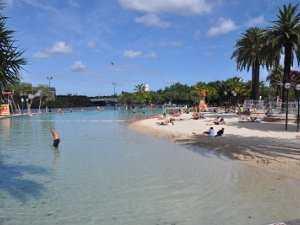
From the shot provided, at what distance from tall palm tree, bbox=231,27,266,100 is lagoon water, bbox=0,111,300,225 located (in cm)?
3424

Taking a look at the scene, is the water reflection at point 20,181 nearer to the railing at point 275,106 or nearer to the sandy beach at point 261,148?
the sandy beach at point 261,148

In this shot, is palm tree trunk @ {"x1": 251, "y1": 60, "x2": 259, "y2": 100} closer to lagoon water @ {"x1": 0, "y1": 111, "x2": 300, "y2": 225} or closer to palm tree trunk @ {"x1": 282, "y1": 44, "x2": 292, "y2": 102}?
palm tree trunk @ {"x1": 282, "y1": 44, "x2": 292, "y2": 102}

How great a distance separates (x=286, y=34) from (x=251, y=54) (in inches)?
555

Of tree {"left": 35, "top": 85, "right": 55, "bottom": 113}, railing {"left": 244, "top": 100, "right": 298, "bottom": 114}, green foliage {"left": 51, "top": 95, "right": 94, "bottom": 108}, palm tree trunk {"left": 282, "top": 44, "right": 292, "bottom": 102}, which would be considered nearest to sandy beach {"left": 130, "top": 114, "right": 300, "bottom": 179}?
railing {"left": 244, "top": 100, "right": 298, "bottom": 114}

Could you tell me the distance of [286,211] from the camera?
9.29 metres

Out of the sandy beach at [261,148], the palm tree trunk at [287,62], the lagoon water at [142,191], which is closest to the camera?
the lagoon water at [142,191]

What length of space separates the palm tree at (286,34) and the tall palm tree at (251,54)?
11130 mm

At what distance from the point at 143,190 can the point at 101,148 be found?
40.0 feet

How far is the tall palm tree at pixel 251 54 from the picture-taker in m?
51.0

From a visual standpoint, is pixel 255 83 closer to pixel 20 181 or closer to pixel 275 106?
pixel 275 106

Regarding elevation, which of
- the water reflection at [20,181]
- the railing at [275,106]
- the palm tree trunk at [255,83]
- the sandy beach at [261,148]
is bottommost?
the water reflection at [20,181]

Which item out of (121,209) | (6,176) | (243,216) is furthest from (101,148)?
(243,216)

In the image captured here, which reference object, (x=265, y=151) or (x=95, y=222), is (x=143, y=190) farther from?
(x=265, y=151)

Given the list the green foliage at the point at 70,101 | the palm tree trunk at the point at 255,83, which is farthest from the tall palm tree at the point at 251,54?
the green foliage at the point at 70,101
